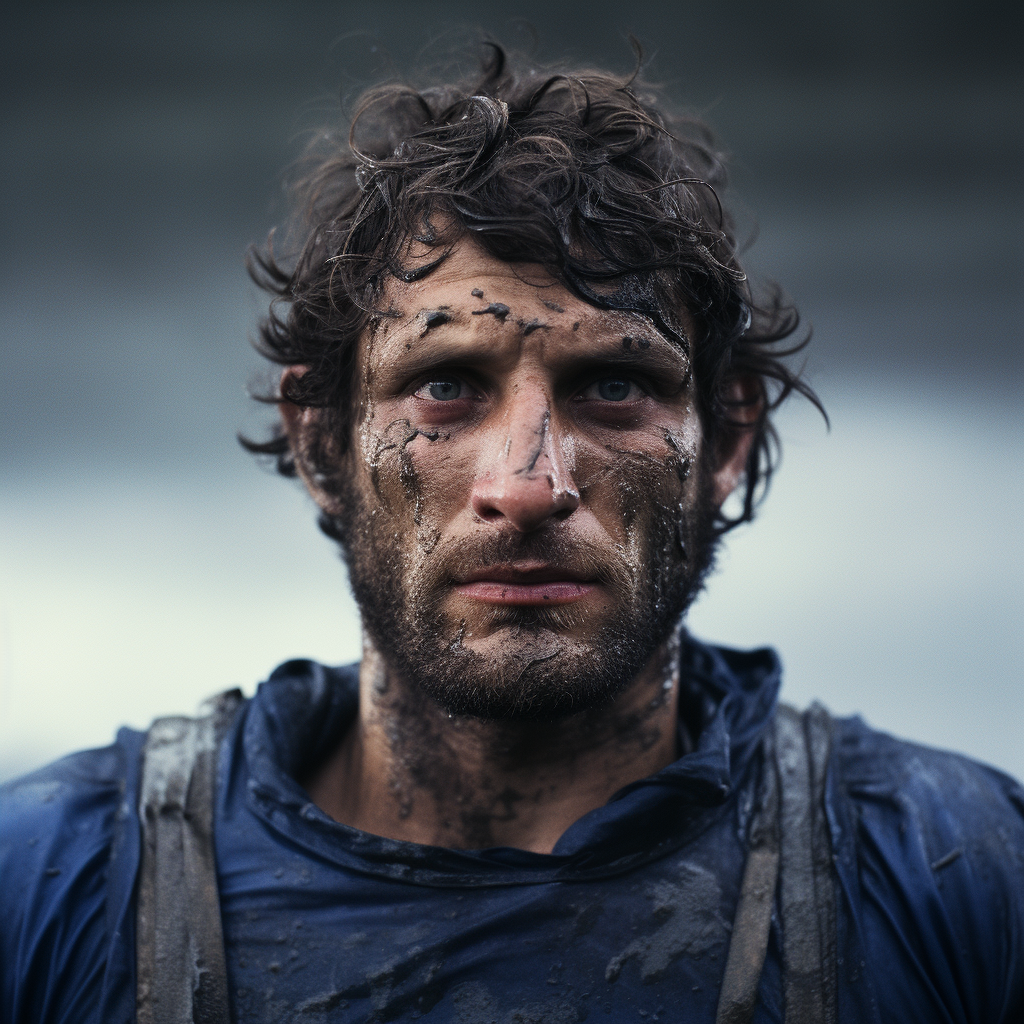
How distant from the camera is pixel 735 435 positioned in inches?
74.9

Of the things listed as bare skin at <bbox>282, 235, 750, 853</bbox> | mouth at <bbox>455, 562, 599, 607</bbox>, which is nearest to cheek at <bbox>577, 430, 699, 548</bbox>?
bare skin at <bbox>282, 235, 750, 853</bbox>

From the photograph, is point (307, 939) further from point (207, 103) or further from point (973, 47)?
point (973, 47)

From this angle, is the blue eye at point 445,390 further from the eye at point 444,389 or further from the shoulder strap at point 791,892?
the shoulder strap at point 791,892

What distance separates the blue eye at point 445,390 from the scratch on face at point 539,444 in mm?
170

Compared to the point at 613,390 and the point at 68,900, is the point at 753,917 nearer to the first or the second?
the point at 613,390

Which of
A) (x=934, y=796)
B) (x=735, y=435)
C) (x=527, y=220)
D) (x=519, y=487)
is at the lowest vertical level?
(x=934, y=796)

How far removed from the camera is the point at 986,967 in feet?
4.98

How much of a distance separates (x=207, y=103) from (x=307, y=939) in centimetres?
321

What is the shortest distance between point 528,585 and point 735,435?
66cm

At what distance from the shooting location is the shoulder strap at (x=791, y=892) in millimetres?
1410

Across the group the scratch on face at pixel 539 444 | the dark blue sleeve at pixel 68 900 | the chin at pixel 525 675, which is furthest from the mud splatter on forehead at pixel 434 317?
the dark blue sleeve at pixel 68 900

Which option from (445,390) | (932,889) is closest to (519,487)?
(445,390)

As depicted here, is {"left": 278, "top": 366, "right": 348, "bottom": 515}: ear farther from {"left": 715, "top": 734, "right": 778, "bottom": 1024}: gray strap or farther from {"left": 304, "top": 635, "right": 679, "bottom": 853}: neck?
{"left": 715, "top": 734, "right": 778, "bottom": 1024}: gray strap

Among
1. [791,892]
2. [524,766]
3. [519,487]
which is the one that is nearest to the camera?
[519,487]
